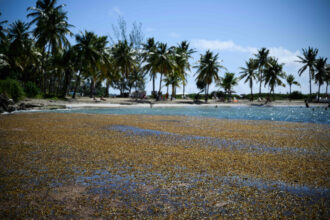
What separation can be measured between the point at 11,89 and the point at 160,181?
2868 cm

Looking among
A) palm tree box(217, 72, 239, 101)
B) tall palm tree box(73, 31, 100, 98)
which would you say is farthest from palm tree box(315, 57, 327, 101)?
tall palm tree box(73, 31, 100, 98)

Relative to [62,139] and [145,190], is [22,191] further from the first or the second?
[62,139]

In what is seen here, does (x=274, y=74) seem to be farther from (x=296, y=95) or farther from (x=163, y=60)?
(x=163, y=60)

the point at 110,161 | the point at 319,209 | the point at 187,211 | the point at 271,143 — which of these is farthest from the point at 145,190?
the point at 271,143

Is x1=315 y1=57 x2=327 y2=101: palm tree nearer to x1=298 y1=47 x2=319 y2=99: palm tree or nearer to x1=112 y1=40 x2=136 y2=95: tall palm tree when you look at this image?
x1=298 y1=47 x2=319 y2=99: palm tree

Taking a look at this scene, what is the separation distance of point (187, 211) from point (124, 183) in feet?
5.62

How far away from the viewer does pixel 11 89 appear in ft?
85.4

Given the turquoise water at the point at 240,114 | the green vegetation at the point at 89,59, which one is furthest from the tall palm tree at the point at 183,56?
the turquoise water at the point at 240,114

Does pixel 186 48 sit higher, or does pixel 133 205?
pixel 186 48

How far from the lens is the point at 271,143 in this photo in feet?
30.3

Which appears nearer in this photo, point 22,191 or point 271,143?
point 22,191

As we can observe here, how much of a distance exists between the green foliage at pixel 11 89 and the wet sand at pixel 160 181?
21.5 m

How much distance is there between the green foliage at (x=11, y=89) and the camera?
82.0 feet

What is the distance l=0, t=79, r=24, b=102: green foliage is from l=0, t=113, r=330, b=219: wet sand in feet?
70.4
